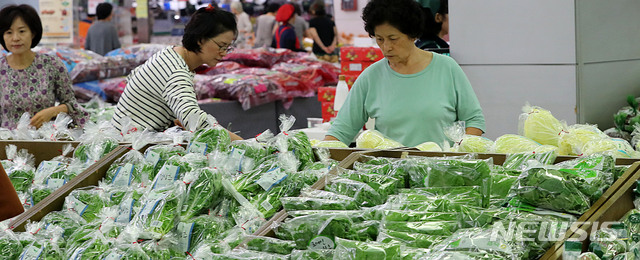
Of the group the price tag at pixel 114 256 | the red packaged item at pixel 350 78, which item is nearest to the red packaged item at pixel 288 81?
the red packaged item at pixel 350 78

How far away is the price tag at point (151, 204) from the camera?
1921 mm

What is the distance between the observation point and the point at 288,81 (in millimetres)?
7816

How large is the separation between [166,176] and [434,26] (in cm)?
324

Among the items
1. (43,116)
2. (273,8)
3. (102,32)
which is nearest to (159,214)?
(43,116)

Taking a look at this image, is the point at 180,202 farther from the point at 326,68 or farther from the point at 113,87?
the point at 326,68

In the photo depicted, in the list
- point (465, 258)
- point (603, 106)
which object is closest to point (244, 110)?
point (603, 106)

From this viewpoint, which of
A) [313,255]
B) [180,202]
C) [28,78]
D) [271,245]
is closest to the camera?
[313,255]

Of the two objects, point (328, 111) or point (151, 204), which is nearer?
point (151, 204)

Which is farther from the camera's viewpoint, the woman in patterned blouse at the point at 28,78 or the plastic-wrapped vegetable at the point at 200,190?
the woman in patterned blouse at the point at 28,78

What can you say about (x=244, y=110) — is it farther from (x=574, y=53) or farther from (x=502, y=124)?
(x=574, y=53)

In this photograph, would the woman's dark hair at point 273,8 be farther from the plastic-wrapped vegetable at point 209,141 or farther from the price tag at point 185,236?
the price tag at point 185,236

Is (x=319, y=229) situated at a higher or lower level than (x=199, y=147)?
lower

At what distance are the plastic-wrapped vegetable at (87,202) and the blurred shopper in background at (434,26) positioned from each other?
9.85 feet

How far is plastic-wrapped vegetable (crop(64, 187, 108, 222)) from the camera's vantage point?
221cm
